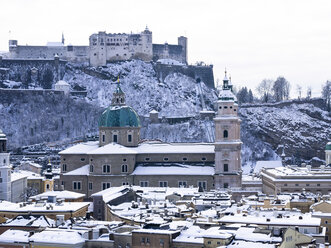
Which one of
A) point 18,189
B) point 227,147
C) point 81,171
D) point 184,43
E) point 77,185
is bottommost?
point 18,189

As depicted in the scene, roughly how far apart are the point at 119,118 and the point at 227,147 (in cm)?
1245

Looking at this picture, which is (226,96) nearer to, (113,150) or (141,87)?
(113,150)

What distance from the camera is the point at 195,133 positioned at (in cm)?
13538

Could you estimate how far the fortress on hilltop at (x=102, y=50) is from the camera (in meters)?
150

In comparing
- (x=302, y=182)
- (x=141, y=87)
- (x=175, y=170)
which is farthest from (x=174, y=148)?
(x=141, y=87)

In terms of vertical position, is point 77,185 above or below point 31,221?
above

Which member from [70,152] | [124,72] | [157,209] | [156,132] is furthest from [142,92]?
[157,209]

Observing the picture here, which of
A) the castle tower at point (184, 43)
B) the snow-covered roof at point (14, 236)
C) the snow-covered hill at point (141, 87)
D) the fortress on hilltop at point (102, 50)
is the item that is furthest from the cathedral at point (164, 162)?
the castle tower at point (184, 43)

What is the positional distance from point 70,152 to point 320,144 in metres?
63.8

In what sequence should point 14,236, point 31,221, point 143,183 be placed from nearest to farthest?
point 14,236 < point 31,221 < point 143,183

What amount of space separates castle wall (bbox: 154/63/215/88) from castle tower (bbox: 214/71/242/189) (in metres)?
75.0

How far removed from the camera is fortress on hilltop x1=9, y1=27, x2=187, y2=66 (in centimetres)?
15038

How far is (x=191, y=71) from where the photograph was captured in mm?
157250

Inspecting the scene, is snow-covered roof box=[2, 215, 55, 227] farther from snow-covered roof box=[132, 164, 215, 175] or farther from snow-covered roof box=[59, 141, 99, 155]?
snow-covered roof box=[59, 141, 99, 155]
